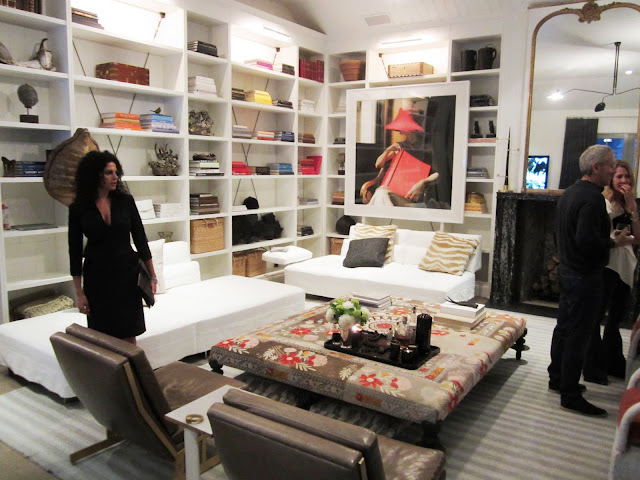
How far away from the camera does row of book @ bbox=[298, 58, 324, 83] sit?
6.34 meters

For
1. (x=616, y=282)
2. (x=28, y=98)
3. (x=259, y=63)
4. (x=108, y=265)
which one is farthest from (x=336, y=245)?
(x=108, y=265)

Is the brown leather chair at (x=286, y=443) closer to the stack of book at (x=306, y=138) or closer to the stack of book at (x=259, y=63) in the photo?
the stack of book at (x=259, y=63)

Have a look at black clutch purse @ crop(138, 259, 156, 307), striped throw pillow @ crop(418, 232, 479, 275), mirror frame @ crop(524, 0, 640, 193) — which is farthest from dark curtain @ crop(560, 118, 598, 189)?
black clutch purse @ crop(138, 259, 156, 307)

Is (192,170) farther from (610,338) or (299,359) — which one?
(610,338)

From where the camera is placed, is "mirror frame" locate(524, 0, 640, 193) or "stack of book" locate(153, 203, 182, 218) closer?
"stack of book" locate(153, 203, 182, 218)

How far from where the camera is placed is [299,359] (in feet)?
9.66

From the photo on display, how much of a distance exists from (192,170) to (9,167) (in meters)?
1.66

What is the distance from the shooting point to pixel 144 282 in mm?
2879

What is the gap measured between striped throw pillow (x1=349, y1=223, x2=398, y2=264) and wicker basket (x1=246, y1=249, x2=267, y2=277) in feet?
3.49

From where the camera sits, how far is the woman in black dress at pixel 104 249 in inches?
107

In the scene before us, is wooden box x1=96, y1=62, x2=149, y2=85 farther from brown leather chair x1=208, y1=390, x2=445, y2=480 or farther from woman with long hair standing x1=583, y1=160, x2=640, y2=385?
woman with long hair standing x1=583, y1=160, x2=640, y2=385

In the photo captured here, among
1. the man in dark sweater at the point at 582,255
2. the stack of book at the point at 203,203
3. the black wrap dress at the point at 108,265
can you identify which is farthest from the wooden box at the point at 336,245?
the black wrap dress at the point at 108,265

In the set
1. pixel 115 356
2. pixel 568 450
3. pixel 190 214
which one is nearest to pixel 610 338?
pixel 568 450

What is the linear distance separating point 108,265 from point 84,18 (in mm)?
2348
